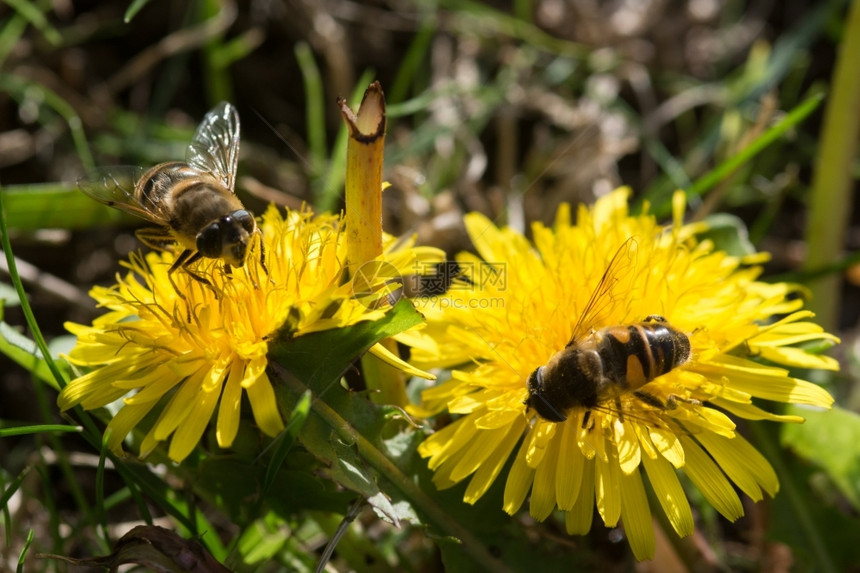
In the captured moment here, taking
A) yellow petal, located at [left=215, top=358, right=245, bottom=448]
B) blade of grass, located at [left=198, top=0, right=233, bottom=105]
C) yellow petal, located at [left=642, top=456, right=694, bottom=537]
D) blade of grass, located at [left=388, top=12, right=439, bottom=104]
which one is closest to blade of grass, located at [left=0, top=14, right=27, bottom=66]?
blade of grass, located at [left=198, top=0, right=233, bottom=105]

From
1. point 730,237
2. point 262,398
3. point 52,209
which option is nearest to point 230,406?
point 262,398

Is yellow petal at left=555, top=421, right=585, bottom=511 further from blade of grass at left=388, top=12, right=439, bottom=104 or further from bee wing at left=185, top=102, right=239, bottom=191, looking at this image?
blade of grass at left=388, top=12, right=439, bottom=104

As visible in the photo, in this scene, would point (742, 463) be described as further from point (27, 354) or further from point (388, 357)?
point (27, 354)

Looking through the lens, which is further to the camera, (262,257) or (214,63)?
(214,63)

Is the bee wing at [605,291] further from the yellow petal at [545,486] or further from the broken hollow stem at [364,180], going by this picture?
the broken hollow stem at [364,180]

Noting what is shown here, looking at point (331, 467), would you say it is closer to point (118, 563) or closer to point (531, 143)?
point (118, 563)

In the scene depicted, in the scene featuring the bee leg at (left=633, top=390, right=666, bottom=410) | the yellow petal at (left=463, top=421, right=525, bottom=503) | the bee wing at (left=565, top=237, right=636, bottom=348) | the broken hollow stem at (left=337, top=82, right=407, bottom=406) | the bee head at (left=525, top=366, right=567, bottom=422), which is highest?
the broken hollow stem at (left=337, top=82, right=407, bottom=406)
